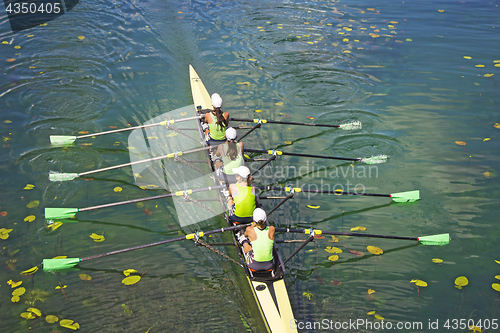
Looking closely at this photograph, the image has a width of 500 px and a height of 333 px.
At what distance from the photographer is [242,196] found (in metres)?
6.65

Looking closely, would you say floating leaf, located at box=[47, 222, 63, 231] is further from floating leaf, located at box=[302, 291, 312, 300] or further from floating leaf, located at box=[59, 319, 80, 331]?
floating leaf, located at box=[302, 291, 312, 300]

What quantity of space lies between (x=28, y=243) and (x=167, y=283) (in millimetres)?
3243

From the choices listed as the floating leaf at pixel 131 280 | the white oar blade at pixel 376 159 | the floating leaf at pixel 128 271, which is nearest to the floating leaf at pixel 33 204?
the floating leaf at pixel 128 271

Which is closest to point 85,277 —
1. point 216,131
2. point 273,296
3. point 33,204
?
point 33,204

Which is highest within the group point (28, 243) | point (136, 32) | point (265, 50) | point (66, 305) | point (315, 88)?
point (136, 32)

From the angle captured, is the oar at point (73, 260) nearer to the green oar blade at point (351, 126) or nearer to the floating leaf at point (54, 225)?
the floating leaf at point (54, 225)

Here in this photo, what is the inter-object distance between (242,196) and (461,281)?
4644 mm

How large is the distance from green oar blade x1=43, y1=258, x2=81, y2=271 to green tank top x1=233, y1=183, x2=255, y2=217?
131 inches

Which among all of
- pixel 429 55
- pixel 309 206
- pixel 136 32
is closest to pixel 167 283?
pixel 309 206

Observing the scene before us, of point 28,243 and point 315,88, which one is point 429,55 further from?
Answer: point 28,243

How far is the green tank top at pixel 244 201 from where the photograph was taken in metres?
6.62

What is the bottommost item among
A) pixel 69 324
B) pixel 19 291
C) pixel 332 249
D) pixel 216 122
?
pixel 332 249

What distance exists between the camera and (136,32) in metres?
15.6

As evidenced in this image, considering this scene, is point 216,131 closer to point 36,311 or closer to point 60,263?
point 60,263
